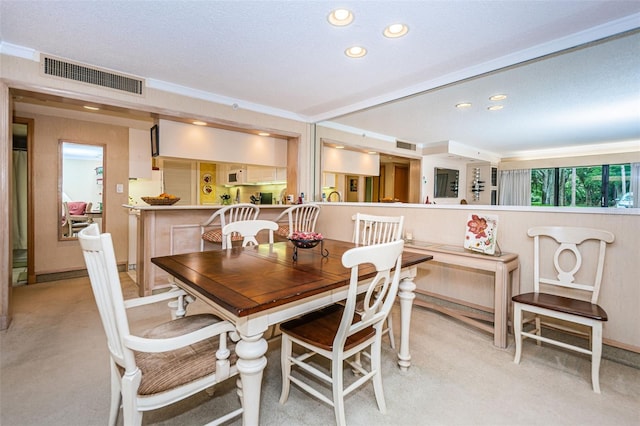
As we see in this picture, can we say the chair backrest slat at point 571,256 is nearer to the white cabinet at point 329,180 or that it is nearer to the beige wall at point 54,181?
the white cabinet at point 329,180

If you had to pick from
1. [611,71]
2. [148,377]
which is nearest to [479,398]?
[148,377]

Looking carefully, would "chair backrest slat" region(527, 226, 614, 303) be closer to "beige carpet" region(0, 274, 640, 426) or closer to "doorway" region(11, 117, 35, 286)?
"beige carpet" region(0, 274, 640, 426)

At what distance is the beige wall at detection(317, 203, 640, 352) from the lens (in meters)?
2.05

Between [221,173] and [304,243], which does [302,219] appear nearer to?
[304,243]

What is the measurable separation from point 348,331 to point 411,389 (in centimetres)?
79

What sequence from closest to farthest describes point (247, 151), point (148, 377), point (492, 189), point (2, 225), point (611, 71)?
point (148, 377), point (611, 71), point (2, 225), point (492, 189), point (247, 151)

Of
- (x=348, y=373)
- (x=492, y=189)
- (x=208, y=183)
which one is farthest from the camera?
(x=208, y=183)

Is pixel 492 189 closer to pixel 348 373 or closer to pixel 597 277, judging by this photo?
pixel 597 277

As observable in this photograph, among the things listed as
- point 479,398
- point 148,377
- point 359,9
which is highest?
point 359,9

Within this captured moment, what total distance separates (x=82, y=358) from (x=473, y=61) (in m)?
3.95

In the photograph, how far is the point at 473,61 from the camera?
2691mm

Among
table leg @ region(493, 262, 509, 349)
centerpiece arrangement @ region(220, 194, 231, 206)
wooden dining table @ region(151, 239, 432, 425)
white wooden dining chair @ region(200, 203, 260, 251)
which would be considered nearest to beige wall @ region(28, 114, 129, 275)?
white wooden dining chair @ region(200, 203, 260, 251)

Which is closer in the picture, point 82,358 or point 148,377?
point 148,377

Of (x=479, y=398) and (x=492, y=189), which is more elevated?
(x=492, y=189)
